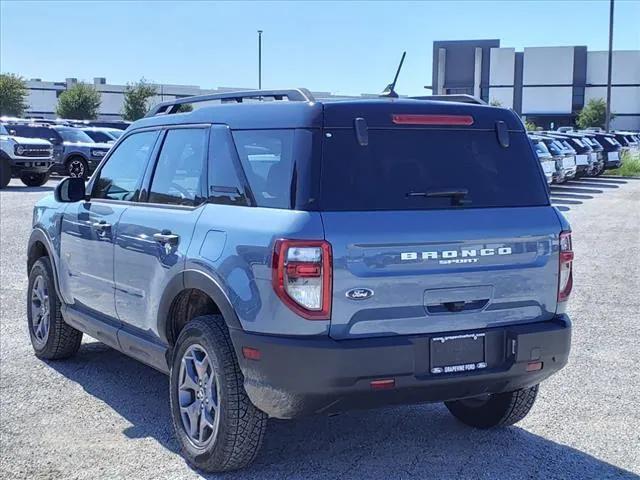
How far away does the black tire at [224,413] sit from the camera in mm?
4344

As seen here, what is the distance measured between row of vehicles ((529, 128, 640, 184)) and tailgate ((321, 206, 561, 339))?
726 inches

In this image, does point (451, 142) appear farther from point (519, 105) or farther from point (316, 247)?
point (519, 105)

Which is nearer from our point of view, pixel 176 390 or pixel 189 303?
pixel 176 390

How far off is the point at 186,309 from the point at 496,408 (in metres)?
1.95

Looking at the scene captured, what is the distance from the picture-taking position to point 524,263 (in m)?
4.46

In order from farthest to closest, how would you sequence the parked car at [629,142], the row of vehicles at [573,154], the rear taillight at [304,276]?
the parked car at [629,142] → the row of vehicles at [573,154] → the rear taillight at [304,276]

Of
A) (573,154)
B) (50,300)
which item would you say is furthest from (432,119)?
(573,154)

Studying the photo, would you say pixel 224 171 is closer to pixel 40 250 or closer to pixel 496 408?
pixel 496 408

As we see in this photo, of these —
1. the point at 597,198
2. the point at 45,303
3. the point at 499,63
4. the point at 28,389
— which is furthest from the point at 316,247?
the point at 499,63

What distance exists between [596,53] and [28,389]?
313 feet

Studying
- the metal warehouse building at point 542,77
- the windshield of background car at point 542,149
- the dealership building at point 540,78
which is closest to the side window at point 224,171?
the windshield of background car at point 542,149

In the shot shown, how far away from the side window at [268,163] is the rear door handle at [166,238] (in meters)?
0.60

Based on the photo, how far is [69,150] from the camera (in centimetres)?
2756

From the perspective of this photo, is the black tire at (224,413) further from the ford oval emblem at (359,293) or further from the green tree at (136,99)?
the green tree at (136,99)
